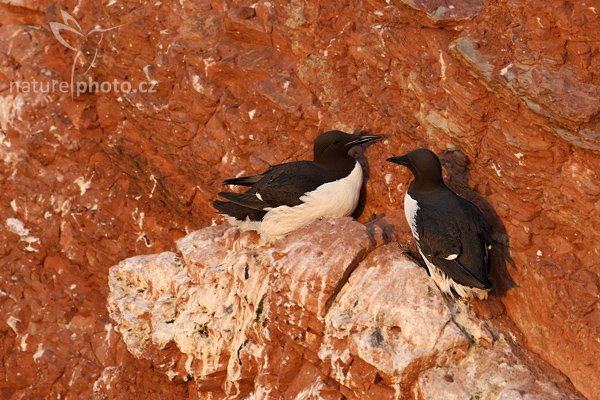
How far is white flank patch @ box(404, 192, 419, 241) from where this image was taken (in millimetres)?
7656

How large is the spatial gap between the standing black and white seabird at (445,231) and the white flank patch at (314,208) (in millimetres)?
710

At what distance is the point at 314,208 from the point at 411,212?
101 centimetres

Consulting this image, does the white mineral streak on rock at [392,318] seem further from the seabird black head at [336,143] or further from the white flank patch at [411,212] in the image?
the seabird black head at [336,143]

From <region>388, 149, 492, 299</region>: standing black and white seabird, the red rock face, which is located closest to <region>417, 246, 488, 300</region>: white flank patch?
<region>388, 149, 492, 299</region>: standing black and white seabird

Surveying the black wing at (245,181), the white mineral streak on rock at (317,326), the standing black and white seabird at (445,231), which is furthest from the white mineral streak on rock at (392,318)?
the black wing at (245,181)

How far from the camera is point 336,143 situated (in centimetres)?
854

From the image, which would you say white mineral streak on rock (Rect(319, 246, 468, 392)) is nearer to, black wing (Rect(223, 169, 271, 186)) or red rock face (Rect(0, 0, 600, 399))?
red rock face (Rect(0, 0, 600, 399))

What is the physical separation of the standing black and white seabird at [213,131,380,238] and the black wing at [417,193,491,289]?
1.03 meters

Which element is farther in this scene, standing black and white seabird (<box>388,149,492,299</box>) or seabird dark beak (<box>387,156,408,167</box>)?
seabird dark beak (<box>387,156,408,167</box>)

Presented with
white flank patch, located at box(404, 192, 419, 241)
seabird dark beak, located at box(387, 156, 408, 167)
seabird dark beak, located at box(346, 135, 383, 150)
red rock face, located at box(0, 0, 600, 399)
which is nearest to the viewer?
red rock face, located at box(0, 0, 600, 399)

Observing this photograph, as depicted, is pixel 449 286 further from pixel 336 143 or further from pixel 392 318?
pixel 336 143

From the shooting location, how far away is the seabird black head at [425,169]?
7828mm

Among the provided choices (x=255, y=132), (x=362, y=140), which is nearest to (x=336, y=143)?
(x=362, y=140)

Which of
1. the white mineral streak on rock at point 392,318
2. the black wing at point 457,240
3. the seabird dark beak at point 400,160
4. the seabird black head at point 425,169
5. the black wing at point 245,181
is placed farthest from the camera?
the black wing at point 245,181
